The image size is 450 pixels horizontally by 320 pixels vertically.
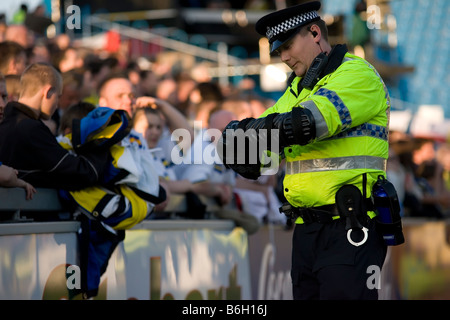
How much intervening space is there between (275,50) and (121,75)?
2.41m

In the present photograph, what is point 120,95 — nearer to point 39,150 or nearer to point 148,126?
point 148,126

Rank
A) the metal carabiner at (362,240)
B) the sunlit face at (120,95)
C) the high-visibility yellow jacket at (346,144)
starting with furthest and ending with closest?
the sunlit face at (120,95) → the metal carabiner at (362,240) → the high-visibility yellow jacket at (346,144)

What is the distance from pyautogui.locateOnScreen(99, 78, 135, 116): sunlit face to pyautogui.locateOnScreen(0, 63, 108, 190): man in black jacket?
1294 mm

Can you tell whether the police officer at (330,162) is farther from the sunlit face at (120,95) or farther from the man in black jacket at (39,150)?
the sunlit face at (120,95)

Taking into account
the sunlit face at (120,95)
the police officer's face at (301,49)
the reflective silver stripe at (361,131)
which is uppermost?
the police officer's face at (301,49)

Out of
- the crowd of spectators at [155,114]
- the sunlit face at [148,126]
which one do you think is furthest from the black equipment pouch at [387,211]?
the sunlit face at [148,126]

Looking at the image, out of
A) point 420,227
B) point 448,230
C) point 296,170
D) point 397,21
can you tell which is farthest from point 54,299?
point 397,21

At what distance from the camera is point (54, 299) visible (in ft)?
16.4

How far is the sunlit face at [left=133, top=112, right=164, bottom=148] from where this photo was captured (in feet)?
22.7

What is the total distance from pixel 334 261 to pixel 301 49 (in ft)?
3.76

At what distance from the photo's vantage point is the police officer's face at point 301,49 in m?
4.47

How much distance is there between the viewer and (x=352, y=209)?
4.26 m

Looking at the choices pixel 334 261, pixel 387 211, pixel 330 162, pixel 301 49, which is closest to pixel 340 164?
pixel 330 162

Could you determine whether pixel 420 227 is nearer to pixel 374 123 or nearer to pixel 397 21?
pixel 374 123
